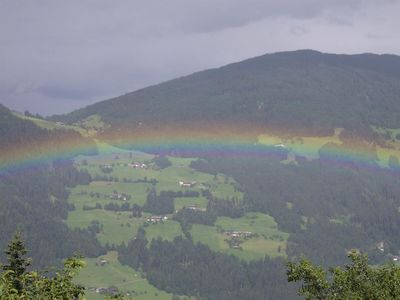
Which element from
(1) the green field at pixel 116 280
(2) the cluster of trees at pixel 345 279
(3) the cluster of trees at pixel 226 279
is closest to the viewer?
(2) the cluster of trees at pixel 345 279

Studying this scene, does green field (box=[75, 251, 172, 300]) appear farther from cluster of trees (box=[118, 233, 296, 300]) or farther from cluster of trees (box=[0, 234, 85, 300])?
cluster of trees (box=[0, 234, 85, 300])

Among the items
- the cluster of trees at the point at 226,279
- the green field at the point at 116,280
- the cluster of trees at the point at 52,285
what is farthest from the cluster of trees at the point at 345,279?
the cluster of trees at the point at 226,279

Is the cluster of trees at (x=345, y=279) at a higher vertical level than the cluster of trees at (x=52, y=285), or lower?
lower

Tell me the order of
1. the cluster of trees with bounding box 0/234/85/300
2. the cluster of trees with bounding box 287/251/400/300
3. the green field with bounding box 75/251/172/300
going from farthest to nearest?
the green field with bounding box 75/251/172/300 < the cluster of trees with bounding box 287/251/400/300 < the cluster of trees with bounding box 0/234/85/300

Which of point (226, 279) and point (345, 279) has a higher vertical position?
point (345, 279)

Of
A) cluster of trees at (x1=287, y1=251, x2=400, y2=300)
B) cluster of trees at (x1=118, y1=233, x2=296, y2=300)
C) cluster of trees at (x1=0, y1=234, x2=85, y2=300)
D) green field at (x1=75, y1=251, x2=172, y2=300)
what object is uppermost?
cluster of trees at (x1=0, y1=234, x2=85, y2=300)

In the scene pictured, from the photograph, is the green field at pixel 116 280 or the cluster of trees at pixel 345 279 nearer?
the cluster of trees at pixel 345 279

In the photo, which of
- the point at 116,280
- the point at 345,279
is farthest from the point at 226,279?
the point at 345,279

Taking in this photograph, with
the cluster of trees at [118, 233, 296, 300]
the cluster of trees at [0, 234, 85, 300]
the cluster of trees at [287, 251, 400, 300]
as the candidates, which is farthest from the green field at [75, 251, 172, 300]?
the cluster of trees at [0, 234, 85, 300]

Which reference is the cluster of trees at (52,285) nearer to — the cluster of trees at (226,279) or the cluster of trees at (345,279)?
the cluster of trees at (345,279)

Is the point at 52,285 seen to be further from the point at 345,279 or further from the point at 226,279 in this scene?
the point at 226,279

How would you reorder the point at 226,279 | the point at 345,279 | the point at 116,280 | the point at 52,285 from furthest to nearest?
1. the point at 226,279
2. the point at 116,280
3. the point at 345,279
4. the point at 52,285

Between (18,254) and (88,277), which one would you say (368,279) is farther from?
(88,277)

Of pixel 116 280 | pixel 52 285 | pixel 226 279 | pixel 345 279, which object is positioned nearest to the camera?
pixel 52 285
